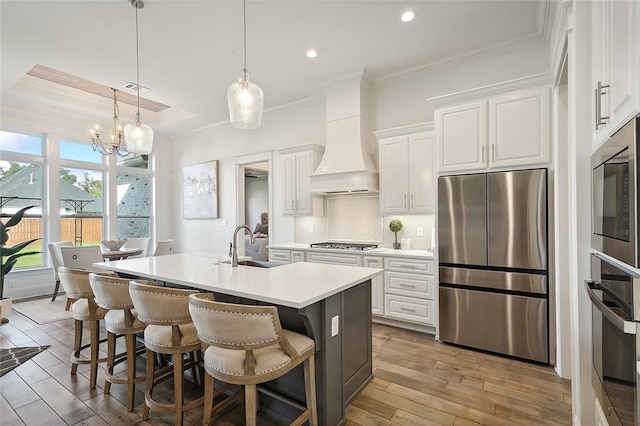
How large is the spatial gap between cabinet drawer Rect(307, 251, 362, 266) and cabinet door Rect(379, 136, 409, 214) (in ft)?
2.38

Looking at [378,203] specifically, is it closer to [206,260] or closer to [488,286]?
[488,286]

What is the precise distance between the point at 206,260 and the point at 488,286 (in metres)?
2.79

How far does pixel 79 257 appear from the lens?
14.2ft

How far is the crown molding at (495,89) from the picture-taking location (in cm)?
271

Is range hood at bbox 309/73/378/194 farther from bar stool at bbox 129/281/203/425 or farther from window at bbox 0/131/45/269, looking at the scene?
window at bbox 0/131/45/269

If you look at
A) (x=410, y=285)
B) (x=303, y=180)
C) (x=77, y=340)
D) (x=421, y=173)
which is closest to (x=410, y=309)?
(x=410, y=285)

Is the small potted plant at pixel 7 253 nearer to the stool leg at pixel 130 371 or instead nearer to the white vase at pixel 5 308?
the white vase at pixel 5 308

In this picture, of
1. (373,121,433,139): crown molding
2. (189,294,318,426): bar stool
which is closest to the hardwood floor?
(189,294,318,426): bar stool

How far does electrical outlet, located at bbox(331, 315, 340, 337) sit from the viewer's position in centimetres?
192

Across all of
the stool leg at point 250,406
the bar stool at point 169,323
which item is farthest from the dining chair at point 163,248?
the stool leg at point 250,406

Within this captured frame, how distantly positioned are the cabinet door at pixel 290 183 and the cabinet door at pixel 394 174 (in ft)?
4.86

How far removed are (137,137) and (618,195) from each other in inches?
146

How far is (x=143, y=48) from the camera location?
3.42 m

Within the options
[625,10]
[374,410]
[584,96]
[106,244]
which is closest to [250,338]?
[374,410]
